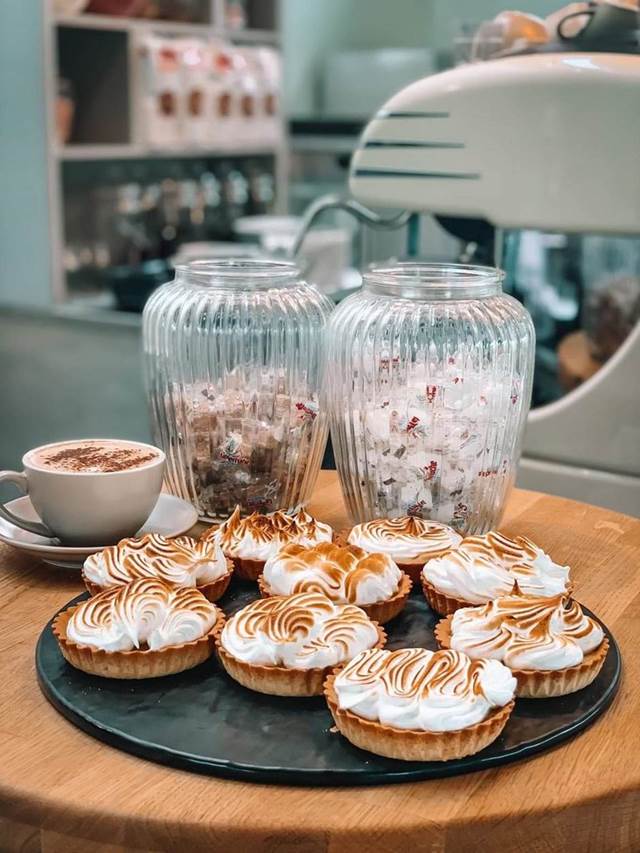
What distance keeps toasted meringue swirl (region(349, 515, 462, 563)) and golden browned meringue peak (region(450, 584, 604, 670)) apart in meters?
0.15

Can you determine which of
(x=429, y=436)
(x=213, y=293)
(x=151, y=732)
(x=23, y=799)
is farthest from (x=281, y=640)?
(x=213, y=293)

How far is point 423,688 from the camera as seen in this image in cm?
80

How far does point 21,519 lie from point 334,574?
362 millimetres

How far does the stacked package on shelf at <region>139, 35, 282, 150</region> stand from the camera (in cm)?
377

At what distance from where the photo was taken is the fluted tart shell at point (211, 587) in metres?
1.01

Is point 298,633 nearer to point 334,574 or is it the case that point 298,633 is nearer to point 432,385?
point 334,574

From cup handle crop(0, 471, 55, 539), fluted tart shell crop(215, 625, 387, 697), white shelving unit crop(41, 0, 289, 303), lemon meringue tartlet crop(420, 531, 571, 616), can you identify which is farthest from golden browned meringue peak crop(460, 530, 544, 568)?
white shelving unit crop(41, 0, 289, 303)

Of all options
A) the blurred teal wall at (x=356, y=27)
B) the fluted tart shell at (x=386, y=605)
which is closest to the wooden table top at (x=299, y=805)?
the fluted tart shell at (x=386, y=605)

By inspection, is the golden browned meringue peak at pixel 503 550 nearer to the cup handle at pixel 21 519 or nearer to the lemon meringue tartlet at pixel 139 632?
the lemon meringue tartlet at pixel 139 632

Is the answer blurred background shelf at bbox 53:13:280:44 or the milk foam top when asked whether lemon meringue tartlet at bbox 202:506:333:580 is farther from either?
blurred background shelf at bbox 53:13:280:44

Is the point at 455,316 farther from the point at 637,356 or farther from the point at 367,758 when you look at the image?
the point at 637,356

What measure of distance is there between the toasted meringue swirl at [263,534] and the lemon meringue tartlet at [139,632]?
14 cm

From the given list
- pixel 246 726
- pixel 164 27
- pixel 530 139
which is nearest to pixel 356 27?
pixel 164 27

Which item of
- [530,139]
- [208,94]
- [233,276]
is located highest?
[208,94]
